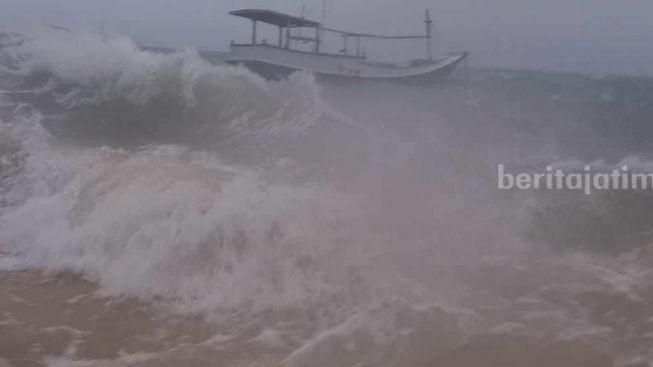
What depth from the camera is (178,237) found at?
5719 millimetres

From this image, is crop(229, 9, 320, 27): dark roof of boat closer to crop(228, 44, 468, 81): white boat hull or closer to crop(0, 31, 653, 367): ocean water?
crop(228, 44, 468, 81): white boat hull

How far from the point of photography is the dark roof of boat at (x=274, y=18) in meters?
12.9

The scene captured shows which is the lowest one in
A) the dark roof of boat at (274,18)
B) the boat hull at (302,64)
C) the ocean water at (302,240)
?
the ocean water at (302,240)

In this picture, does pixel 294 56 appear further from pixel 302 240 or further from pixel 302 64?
pixel 302 240

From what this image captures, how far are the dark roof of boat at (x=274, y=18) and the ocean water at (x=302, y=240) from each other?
304 cm

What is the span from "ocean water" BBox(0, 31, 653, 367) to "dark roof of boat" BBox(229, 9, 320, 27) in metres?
3.04

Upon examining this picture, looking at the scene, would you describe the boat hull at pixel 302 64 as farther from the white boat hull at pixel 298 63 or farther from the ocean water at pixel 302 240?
the ocean water at pixel 302 240

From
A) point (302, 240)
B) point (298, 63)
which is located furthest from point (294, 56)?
point (302, 240)

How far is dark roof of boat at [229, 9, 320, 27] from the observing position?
12.9 meters

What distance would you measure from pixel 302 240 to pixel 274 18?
8.73 m

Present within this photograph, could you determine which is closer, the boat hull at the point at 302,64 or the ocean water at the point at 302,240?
the ocean water at the point at 302,240

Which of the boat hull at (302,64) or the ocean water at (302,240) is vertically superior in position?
the boat hull at (302,64)

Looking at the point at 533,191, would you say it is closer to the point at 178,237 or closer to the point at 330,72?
the point at 178,237

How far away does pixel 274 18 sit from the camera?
13.5 meters
